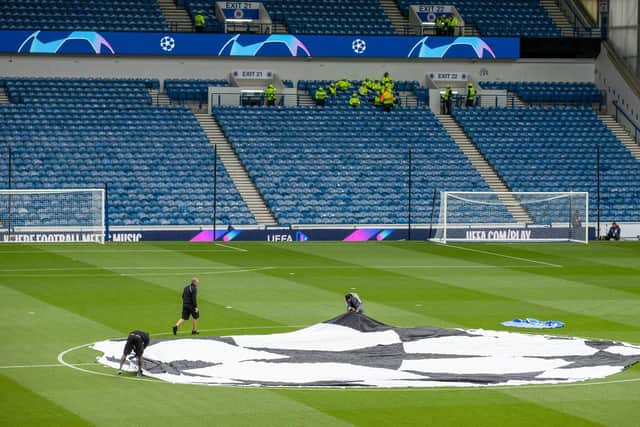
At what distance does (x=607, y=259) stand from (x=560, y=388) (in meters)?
24.9

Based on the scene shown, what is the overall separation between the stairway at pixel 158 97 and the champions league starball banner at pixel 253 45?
193 centimetres

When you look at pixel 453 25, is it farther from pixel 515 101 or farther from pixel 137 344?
pixel 137 344

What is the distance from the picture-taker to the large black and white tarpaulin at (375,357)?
2219cm

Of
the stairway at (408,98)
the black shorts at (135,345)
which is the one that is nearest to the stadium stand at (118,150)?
the stairway at (408,98)

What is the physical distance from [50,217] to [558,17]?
33.8 metres

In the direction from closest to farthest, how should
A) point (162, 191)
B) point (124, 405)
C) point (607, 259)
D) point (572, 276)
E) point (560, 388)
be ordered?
point (124, 405) < point (560, 388) < point (572, 276) < point (607, 259) < point (162, 191)

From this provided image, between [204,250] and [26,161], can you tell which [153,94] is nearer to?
[26,161]

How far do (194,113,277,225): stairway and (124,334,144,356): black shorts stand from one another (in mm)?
31534

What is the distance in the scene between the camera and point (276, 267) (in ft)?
136

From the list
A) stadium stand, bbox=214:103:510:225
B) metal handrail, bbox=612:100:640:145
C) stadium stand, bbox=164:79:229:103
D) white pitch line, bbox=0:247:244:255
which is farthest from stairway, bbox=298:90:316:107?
white pitch line, bbox=0:247:244:255

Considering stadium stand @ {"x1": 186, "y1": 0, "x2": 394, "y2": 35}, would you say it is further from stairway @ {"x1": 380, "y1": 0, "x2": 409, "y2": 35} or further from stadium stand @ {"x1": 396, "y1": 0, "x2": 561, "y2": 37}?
stadium stand @ {"x1": 396, "y1": 0, "x2": 561, "y2": 37}

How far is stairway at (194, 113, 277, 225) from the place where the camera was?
5425cm

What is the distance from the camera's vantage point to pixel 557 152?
62.2 meters

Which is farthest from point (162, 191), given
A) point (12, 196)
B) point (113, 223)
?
point (12, 196)
